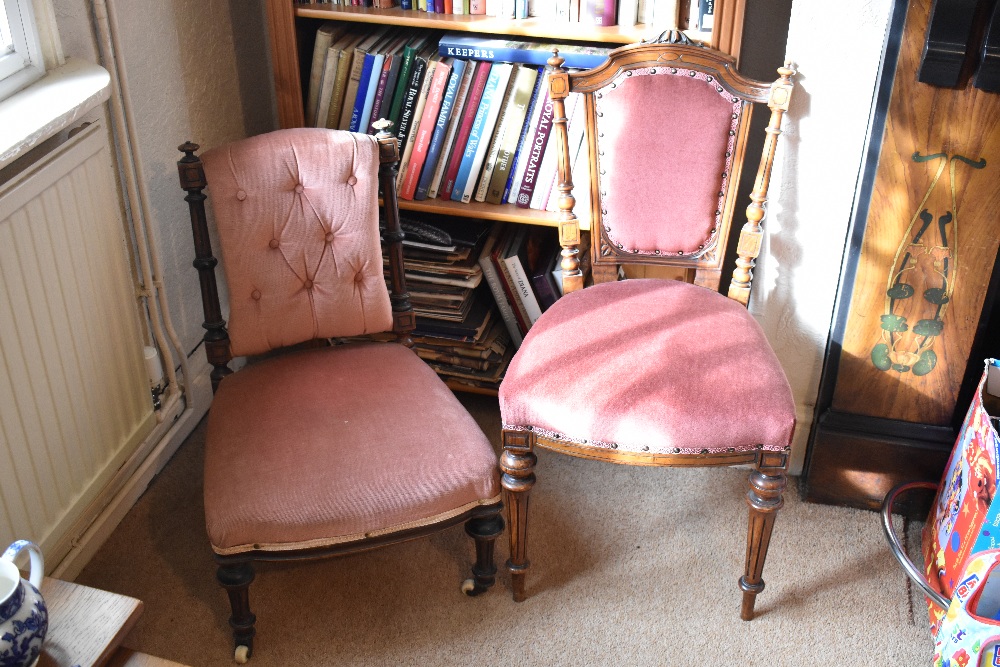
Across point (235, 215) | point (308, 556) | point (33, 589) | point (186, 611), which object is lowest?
point (186, 611)

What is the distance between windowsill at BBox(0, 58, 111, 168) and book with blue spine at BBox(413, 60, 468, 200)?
0.66m

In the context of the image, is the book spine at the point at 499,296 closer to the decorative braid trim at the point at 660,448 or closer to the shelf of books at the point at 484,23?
the shelf of books at the point at 484,23

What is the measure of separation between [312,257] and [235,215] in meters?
0.16

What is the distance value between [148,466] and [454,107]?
983 millimetres

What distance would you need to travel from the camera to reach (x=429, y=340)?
89.4 inches

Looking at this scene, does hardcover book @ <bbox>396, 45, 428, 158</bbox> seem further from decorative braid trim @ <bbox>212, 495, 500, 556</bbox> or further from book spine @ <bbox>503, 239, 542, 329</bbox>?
decorative braid trim @ <bbox>212, 495, 500, 556</bbox>

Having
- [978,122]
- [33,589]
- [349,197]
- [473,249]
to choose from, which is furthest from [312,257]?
[978,122]

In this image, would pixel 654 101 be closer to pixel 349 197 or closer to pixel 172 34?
pixel 349 197

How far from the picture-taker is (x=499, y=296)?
88.3 inches

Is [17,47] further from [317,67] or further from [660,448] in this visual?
[660,448]

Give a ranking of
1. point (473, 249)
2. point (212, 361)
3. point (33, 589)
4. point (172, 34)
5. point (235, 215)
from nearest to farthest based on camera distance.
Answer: point (33, 589), point (235, 215), point (212, 361), point (172, 34), point (473, 249)

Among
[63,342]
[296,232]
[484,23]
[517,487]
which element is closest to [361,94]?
[484,23]

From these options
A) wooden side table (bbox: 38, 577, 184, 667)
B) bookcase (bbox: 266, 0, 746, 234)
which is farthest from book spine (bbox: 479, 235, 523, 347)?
wooden side table (bbox: 38, 577, 184, 667)

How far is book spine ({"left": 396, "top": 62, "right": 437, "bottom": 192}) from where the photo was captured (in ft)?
6.71
